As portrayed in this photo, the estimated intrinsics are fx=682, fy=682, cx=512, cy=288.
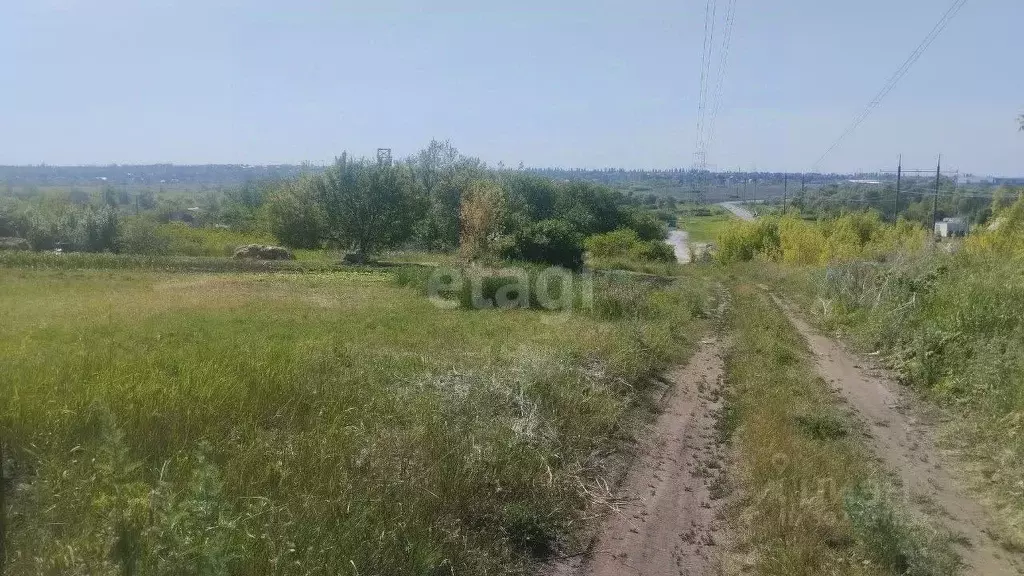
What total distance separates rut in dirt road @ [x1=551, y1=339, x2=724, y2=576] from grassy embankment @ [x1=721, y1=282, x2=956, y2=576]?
0.24 metres

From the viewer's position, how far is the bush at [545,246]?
25.8 metres

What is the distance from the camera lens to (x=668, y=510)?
623cm

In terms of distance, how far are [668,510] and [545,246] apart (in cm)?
2019

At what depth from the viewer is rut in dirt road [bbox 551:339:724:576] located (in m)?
5.30

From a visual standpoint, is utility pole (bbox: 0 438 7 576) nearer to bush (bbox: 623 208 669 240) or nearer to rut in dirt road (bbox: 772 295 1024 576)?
rut in dirt road (bbox: 772 295 1024 576)

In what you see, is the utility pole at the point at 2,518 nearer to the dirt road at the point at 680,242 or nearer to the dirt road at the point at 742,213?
the dirt road at the point at 742,213

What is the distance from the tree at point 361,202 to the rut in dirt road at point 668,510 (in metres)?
25.1

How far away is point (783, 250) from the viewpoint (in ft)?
125

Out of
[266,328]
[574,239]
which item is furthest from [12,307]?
[574,239]

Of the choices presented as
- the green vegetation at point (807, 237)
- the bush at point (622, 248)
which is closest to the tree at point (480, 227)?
the bush at point (622, 248)

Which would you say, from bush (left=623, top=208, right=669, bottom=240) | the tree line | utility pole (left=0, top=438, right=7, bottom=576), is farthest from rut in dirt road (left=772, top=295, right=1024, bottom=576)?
bush (left=623, top=208, right=669, bottom=240)

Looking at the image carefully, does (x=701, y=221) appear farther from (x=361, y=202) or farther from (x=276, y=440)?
(x=276, y=440)

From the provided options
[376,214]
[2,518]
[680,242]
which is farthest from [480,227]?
[680,242]

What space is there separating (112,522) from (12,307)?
174 inches
